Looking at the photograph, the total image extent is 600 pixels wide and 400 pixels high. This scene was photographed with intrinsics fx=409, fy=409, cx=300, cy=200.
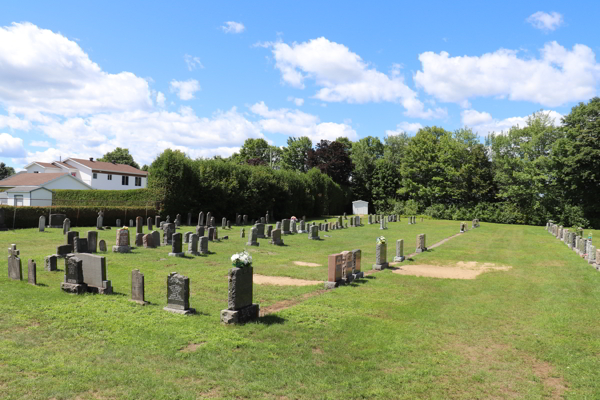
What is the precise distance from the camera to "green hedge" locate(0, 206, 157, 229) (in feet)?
91.5

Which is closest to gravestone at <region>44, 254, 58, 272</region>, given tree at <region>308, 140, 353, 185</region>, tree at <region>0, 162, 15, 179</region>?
tree at <region>308, 140, 353, 185</region>

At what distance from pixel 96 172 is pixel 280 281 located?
54419mm

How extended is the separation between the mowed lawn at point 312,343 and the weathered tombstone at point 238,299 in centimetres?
29

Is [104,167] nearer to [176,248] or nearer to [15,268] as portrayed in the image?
[176,248]

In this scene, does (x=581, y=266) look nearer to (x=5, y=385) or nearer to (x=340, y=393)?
(x=340, y=393)

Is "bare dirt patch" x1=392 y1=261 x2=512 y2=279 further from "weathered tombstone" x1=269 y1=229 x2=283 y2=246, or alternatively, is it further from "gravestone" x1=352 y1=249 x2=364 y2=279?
"weathered tombstone" x1=269 y1=229 x2=283 y2=246

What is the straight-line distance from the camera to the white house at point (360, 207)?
208 feet

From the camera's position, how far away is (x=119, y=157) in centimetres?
9300

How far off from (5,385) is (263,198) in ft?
132

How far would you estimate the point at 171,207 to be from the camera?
3691 centimetres

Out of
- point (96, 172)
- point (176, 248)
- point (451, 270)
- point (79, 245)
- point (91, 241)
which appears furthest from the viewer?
point (96, 172)

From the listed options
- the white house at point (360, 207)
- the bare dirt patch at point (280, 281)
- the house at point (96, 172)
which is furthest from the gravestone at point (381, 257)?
the house at point (96, 172)

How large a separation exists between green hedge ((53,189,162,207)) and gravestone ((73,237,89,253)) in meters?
18.4

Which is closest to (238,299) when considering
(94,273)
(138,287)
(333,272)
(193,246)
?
(138,287)
